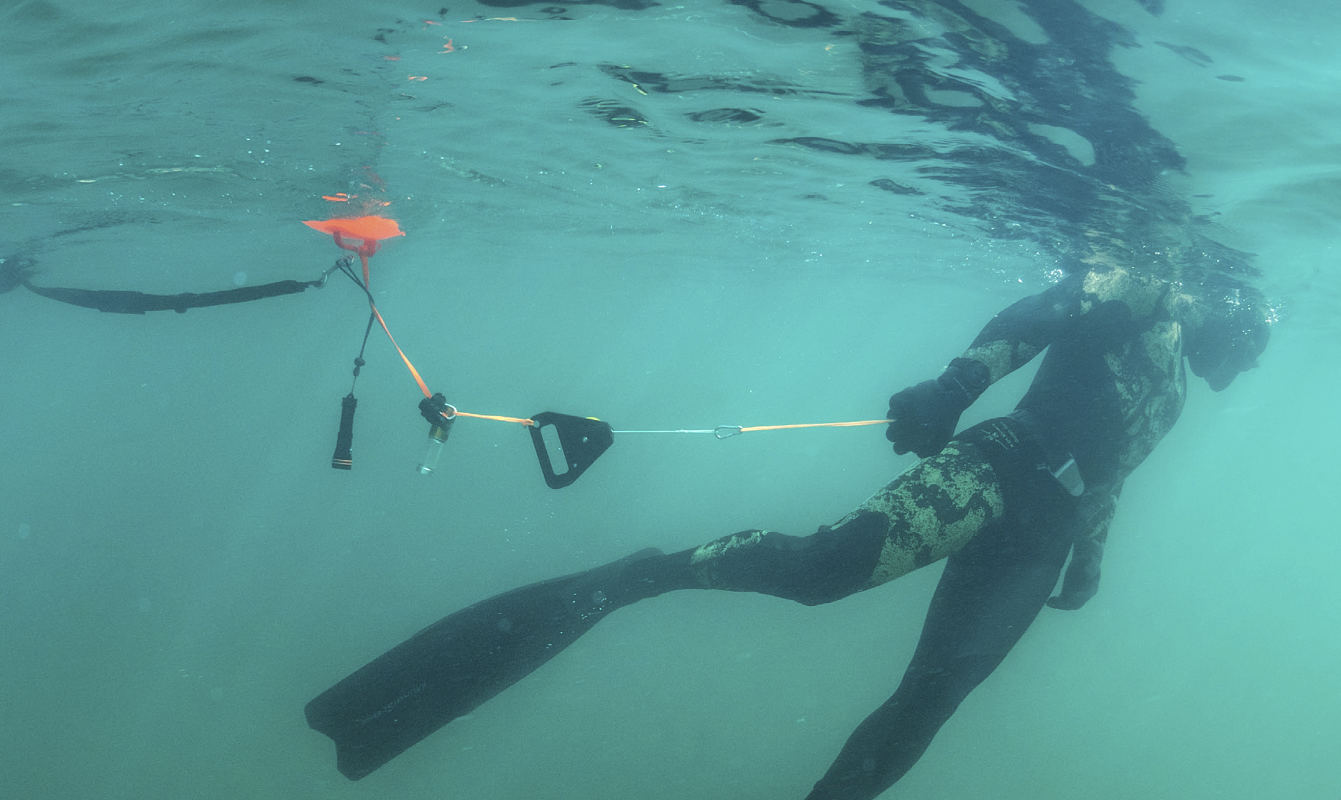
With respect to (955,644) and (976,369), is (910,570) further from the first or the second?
(976,369)

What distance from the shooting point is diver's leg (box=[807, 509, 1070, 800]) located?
359 cm

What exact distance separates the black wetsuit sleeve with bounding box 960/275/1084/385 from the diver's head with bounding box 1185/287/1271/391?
→ 1862 mm

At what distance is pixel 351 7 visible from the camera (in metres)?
6.12

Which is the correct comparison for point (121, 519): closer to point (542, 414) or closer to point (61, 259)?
point (61, 259)

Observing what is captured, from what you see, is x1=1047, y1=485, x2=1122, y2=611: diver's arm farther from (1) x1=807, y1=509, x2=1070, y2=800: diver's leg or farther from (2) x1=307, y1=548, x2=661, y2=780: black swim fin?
(2) x1=307, y1=548, x2=661, y2=780: black swim fin

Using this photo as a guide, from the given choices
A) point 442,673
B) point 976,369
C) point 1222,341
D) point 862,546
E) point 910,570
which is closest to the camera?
point 862,546

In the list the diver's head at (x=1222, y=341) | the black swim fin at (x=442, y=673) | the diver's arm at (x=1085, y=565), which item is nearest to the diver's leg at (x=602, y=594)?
the black swim fin at (x=442, y=673)

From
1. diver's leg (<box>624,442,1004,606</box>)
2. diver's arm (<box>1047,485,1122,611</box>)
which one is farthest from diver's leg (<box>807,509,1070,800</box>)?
diver's arm (<box>1047,485,1122,611</box>)

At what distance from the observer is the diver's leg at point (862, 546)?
3662 millimetres

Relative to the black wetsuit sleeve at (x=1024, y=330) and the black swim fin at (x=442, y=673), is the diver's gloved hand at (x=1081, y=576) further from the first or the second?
the black swim fin at (x=442, y=673)

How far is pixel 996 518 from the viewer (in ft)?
13.3

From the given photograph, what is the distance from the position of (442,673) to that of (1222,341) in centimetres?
646

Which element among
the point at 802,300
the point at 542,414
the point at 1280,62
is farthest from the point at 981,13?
the point at 802,300

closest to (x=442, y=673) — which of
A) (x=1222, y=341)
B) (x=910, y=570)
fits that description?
(x=910, y=570)
